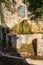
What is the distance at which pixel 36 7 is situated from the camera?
82.9 ft

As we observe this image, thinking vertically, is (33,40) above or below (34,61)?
above

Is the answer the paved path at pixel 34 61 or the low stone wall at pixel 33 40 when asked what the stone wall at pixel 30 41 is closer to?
the low stone wall at pixel 33 40

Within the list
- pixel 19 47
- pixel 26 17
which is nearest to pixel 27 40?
pixel 19 47

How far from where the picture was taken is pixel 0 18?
82.9 ft

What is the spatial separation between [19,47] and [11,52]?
2.74ft

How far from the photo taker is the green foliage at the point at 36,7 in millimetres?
25061

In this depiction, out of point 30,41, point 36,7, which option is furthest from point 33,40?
point 36,7

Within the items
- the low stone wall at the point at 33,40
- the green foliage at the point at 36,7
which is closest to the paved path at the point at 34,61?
the low stone wall at the point at 33,40

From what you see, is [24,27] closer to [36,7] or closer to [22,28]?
[22,28]

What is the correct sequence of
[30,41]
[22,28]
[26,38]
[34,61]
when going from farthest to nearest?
[22,28] < [30,41] < [26,38] < [34,61]

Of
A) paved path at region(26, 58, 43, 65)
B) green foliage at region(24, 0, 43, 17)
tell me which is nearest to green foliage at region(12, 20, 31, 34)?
green foliage at region(24, 0, 43, 17)

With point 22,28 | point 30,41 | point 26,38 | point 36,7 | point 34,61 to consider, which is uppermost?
point 36,7

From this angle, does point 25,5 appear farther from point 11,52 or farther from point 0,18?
point 11,52

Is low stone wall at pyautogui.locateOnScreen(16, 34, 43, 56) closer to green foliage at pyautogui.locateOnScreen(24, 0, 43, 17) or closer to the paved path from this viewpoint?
the paved path
